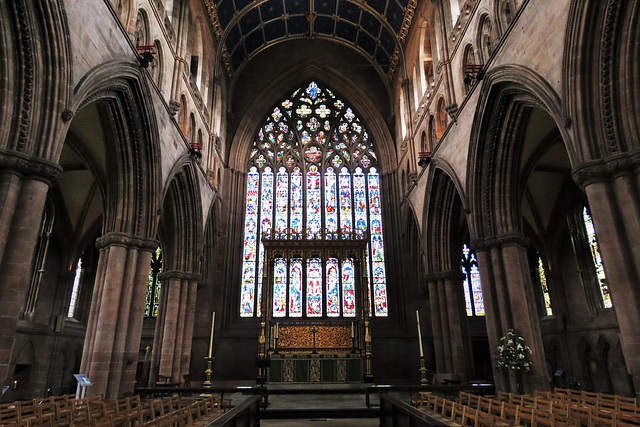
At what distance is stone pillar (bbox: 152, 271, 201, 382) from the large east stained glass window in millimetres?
3856

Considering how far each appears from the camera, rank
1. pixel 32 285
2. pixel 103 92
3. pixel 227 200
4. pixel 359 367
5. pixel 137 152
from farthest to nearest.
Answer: pixel 227 200 → pixel 32 285 → pixel 359 367 → pixel 137 152 → pixel 103 92

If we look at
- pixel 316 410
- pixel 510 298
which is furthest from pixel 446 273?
pixel 316 410

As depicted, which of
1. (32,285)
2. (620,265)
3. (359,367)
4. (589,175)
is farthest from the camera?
(32,285)

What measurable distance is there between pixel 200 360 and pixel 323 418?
10.3 meters

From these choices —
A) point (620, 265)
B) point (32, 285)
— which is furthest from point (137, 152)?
point (620, 265)

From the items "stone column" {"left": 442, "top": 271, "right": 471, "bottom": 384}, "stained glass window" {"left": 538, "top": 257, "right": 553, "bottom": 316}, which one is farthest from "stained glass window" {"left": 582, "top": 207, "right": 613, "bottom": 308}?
"stone column" {"left": 442, "top": 271, "right": 471, "bottom": 384}

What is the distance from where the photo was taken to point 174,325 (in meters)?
15.8

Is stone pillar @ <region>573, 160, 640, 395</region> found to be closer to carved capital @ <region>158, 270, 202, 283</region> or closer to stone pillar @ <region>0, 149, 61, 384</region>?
stone pillar @ <region>0, 149, 61, 384</region>

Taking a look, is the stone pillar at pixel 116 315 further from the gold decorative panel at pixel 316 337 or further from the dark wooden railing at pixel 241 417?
the gold decorative panel at pixel 316 337

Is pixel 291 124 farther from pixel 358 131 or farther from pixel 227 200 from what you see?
pixel 227 200

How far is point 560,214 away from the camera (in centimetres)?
1877

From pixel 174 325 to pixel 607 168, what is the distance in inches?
561

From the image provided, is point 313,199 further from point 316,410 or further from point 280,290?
point 316,410

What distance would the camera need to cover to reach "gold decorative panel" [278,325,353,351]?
687 inches
